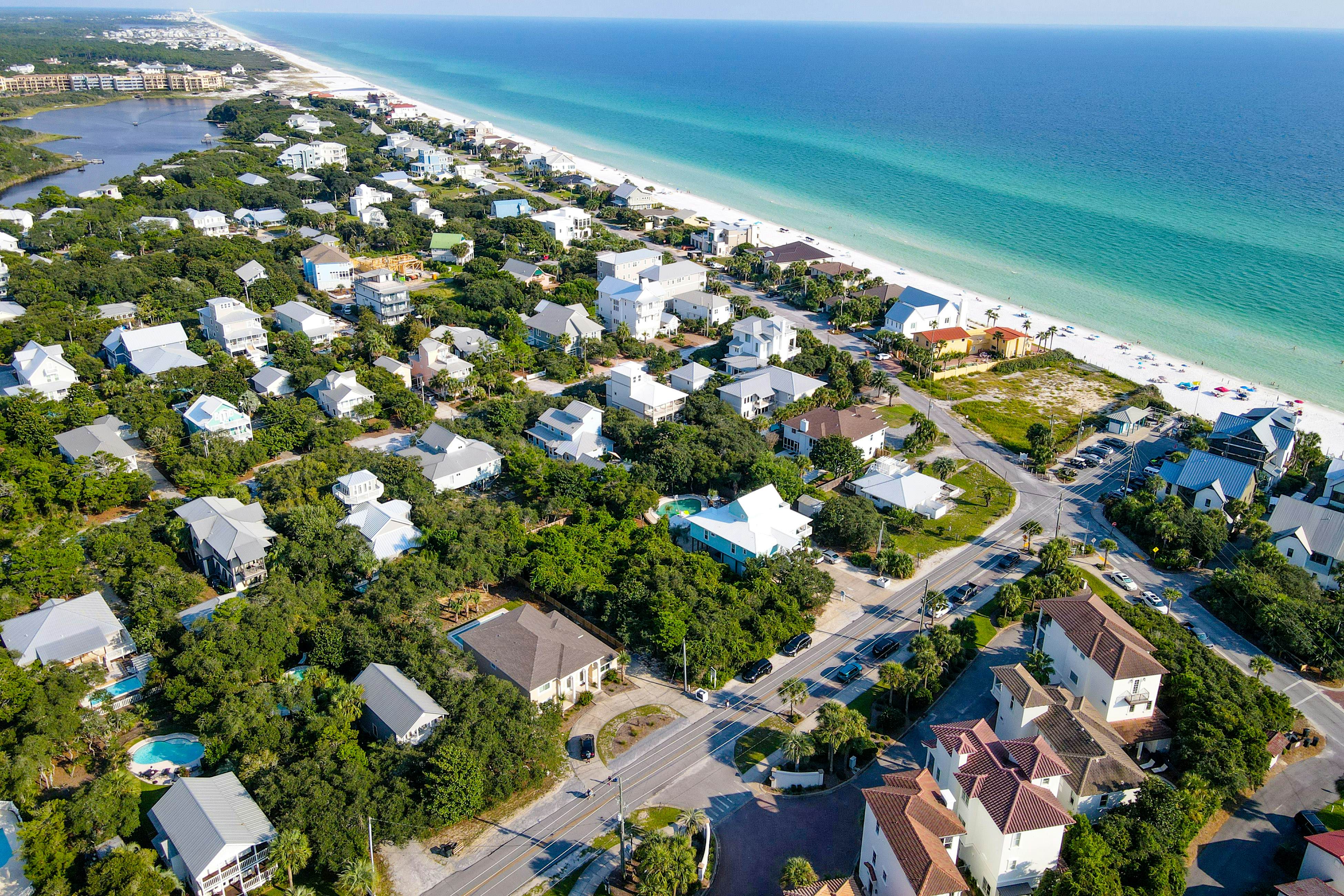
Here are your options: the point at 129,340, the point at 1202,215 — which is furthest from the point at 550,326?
the point at 1202,215

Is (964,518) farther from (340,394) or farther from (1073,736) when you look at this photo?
(340,394)

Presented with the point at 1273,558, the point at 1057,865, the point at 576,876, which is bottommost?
the point at 576,876

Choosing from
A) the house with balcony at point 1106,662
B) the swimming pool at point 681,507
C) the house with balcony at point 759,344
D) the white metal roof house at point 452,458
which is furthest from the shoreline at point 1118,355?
the white metal roof house at point 452,458

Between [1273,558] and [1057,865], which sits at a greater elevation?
[1273,558]

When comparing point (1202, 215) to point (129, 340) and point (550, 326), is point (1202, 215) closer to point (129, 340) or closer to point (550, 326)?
point (550, 326)

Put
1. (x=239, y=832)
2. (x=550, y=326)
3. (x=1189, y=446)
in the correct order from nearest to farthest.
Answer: (x=239, y=832) → (x=1189, y=446) → (x=550, y=326)

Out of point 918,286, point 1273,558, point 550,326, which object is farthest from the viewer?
point 918,286

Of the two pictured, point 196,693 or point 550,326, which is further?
point 550,326
